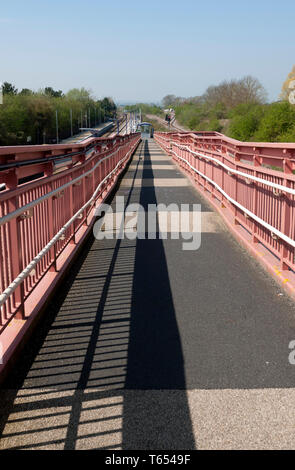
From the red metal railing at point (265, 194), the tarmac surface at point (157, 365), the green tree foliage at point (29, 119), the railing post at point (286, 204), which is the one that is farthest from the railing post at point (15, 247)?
the green tree foliage at point (29, 119)

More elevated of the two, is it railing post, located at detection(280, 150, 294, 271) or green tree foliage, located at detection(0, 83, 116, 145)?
green tree foliage, located at detection(0, 83, 116, 145)

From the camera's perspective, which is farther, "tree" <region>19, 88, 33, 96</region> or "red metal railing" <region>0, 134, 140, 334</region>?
"tree" <region>19, 88, 33, 96</region>

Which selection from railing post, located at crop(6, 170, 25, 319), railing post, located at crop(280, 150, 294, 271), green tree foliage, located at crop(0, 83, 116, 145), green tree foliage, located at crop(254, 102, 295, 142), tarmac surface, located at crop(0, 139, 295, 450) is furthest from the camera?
green tree foliage, located at crop(0, 83, 116, 145)

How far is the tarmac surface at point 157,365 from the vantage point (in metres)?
3.41

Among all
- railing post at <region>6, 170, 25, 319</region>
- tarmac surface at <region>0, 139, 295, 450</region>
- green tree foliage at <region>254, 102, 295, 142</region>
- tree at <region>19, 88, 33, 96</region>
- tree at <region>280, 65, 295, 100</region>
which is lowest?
tarmac surface at <region>0, 139, 295, 450</region>

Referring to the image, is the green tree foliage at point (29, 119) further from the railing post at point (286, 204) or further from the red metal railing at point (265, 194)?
the railing post at point (286, 204)

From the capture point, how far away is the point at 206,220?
11547 mm

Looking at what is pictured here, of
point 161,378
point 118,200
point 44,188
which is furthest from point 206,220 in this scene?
point 161,378

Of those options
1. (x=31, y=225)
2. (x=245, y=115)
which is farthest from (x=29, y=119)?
(x=31, y=225)

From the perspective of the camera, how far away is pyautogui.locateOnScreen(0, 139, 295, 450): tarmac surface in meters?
3.41

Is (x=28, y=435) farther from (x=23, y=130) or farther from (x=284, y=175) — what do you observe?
(x=23, y=130)

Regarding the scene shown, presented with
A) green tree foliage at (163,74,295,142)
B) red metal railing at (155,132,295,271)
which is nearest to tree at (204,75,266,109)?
green tree foliage at (163,74,295,142)

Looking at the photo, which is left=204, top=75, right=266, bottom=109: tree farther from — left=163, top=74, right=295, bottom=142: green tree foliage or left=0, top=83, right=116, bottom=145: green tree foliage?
left=0, top=83, right=116, bottom=145: green tree foliage

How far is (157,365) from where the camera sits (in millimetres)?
4398
